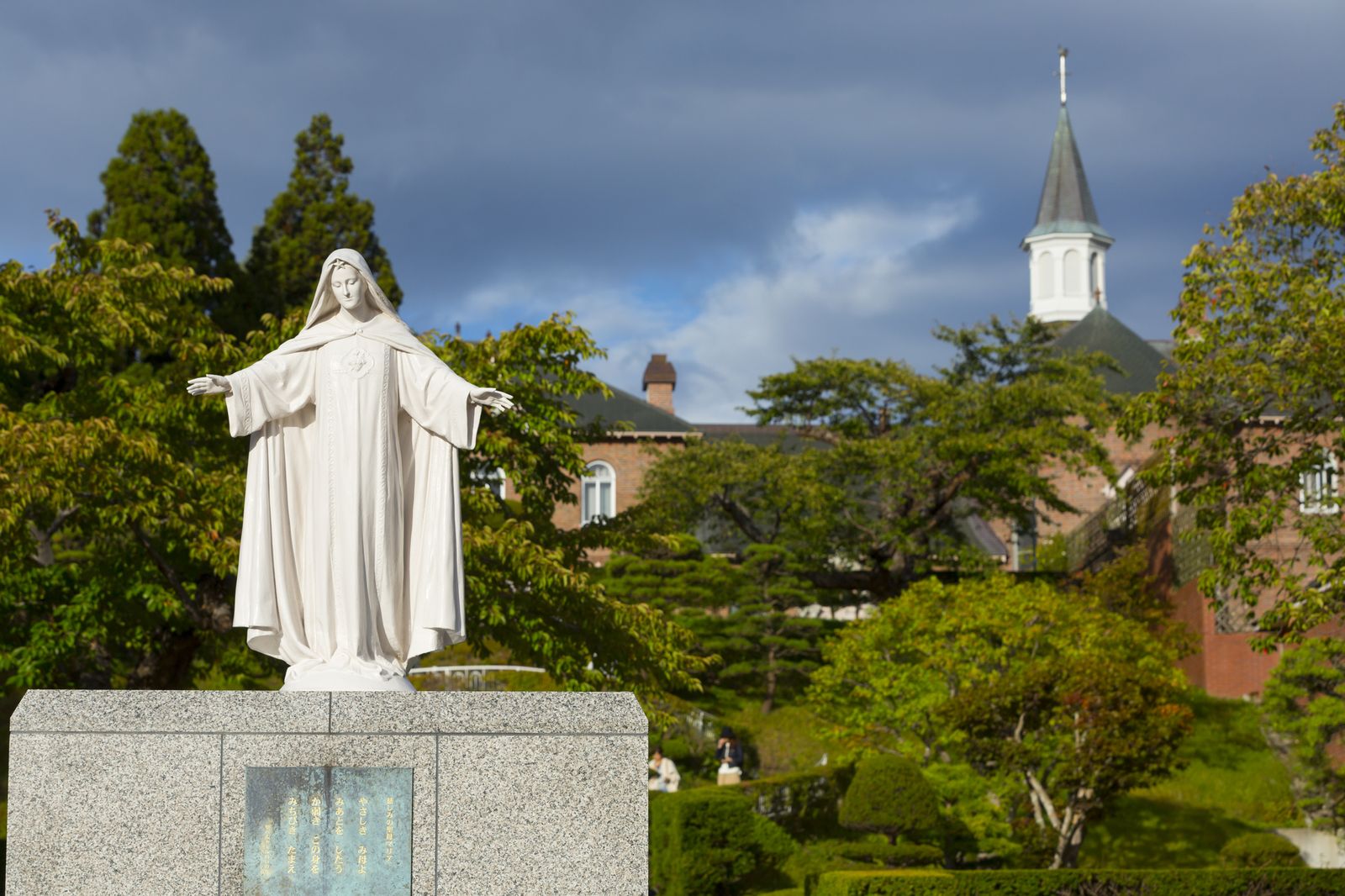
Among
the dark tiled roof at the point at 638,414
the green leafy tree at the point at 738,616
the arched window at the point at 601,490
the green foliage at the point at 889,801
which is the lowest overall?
the green foliage at the point at 889,801

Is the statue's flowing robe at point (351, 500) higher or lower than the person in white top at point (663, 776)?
higher

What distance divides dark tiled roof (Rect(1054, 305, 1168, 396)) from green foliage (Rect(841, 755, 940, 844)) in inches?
1127

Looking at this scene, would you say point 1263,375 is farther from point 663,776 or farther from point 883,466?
point 883,466

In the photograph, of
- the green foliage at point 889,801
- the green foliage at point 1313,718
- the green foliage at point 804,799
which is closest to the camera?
the green foliage at point 889,801

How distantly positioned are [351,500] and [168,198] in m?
21.4

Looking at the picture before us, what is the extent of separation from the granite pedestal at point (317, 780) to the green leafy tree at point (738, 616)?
2216 cm

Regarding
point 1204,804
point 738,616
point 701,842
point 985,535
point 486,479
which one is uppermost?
point 985,535

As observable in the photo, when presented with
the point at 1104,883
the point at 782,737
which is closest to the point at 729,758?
the point at 782,737

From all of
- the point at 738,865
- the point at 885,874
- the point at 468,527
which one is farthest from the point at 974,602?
the point at 468,527

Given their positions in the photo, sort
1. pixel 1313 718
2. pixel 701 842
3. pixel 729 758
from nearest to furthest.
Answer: pixel 701 842 < pixel 1313 718 < pixel 729 758

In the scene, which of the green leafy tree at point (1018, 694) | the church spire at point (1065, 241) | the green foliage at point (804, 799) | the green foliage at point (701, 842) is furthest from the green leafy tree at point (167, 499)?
the church spire at point (1065, 241)

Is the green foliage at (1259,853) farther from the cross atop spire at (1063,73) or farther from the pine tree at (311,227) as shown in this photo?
the cross atop spire at (1063,73)

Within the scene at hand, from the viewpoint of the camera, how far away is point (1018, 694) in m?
19.8

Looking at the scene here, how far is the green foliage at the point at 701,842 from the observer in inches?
680
